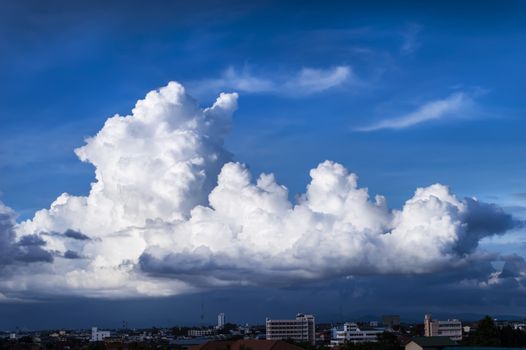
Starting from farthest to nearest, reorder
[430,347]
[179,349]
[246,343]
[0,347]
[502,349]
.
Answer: [179,349] < [0,347] < [430,347] < [246,343] < [502,349]

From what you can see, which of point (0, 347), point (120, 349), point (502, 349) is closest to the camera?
point (502, 349)

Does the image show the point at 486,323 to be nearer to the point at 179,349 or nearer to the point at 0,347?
the point at 179,349

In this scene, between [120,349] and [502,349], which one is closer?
[502,349]

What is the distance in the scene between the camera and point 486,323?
127000mm

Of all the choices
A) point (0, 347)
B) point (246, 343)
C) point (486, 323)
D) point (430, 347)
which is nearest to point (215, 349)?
point (246, 343)

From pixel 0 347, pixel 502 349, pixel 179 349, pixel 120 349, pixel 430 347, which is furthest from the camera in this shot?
pixel 179 349

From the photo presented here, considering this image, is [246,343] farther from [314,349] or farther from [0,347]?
[0,347]

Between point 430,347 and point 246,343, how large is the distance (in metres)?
30.3

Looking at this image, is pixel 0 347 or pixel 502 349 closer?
pixel 502 349

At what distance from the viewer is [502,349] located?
102 meters

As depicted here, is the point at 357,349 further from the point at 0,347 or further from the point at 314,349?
the point at 0,347

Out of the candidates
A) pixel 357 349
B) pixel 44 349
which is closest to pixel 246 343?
pixel 357 349

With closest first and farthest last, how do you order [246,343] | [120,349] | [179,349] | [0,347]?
[246,343]
[120,349]
[0,347]
[179,349]

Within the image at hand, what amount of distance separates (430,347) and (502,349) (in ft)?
73.5
